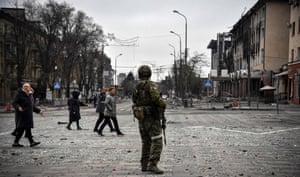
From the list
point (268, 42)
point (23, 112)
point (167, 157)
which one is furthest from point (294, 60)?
point (23, 112)

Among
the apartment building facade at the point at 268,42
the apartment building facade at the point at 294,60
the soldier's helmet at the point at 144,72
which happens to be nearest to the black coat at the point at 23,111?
the soldier's helmet at the point at 144,72

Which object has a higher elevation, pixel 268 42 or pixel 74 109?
pixel 268 42

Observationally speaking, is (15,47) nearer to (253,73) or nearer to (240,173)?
(253,73)

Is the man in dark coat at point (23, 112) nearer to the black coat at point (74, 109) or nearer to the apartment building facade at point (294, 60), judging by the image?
the black coat at point (74, 109)

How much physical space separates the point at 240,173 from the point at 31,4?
41.2 metres

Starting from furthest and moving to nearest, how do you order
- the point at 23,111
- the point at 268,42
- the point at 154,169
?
the point at 268,42 < the point at 23,111 < the point at 154,169

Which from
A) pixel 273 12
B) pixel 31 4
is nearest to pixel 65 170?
pixel 31 4

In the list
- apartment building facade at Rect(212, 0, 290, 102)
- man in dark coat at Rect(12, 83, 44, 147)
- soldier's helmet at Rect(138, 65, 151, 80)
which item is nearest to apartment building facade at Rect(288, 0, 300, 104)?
apartment building facade at Rect(212, 0, 290, 102)

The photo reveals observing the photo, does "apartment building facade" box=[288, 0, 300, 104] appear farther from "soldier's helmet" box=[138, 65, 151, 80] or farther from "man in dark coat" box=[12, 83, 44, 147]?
"soldier's helmet" box=[138, 65, 151, 80]

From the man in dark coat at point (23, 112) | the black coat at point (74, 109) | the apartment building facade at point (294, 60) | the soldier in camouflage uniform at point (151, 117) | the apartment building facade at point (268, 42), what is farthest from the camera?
the apartment building facade at point (268, 42)

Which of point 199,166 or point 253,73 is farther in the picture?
point 253,73

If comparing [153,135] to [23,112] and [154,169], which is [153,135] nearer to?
[154,169]

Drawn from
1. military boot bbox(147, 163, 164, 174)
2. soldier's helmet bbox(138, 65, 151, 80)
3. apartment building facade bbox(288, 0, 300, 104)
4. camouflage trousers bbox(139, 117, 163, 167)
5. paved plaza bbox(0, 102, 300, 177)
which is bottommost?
paved plaza bbox(0, 102, 300, 177)

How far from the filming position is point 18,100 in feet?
32.4
